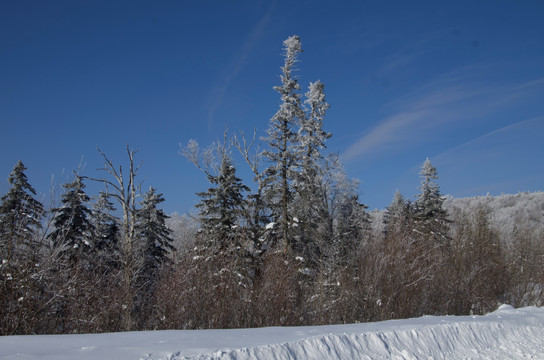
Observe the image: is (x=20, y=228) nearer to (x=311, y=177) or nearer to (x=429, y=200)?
(x=311, y=177)

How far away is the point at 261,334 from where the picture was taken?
20.1 ft

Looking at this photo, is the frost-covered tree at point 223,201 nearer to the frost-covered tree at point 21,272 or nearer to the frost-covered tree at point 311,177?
the frost-covered tree at point 311,177

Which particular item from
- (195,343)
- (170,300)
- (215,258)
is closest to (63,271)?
(170,300)

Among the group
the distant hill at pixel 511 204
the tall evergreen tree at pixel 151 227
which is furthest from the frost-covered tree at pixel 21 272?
the distant hill at pixel 511 204

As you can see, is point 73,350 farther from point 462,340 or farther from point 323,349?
point 462,340

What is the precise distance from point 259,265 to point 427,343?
7.06 m

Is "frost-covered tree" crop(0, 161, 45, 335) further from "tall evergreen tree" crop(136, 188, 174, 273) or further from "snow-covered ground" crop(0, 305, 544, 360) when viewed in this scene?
"tall evergreen tree" crop(136, 188, 174, 273)

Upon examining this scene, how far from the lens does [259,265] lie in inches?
519

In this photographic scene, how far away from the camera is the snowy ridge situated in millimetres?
5457

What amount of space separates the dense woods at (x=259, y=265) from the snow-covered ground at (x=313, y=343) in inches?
159

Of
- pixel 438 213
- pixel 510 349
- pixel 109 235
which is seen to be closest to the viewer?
pixel 510 349

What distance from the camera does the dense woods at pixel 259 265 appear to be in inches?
362

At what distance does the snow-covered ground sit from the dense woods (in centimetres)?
403

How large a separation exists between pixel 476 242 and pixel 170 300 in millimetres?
15750
